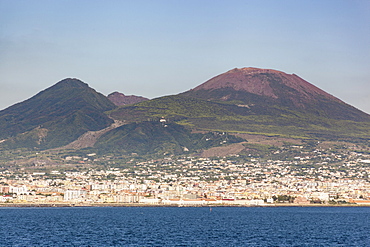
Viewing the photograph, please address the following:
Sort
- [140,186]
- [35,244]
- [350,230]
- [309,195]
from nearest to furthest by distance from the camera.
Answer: [35,244]
[350,230]
[309,195]
[140,186]

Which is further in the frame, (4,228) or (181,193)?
(181,193)

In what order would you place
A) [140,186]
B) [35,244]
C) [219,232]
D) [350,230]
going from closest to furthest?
[35,244] < [219,232] < [350,230] < [140,186]

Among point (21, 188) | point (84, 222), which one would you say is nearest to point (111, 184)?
point (21, 188)

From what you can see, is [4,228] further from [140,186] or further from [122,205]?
[140,186]

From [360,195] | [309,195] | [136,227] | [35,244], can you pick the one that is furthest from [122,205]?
[35,244]

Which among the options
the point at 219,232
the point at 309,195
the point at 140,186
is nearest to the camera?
the point at 219,232

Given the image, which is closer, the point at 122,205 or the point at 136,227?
the point at 136,227

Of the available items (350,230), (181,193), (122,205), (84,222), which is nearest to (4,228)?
(84,222)

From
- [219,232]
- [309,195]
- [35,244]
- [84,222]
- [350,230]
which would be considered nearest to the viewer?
[35,244]

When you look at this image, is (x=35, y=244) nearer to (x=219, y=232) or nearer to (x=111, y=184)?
(x=219, y=232)
